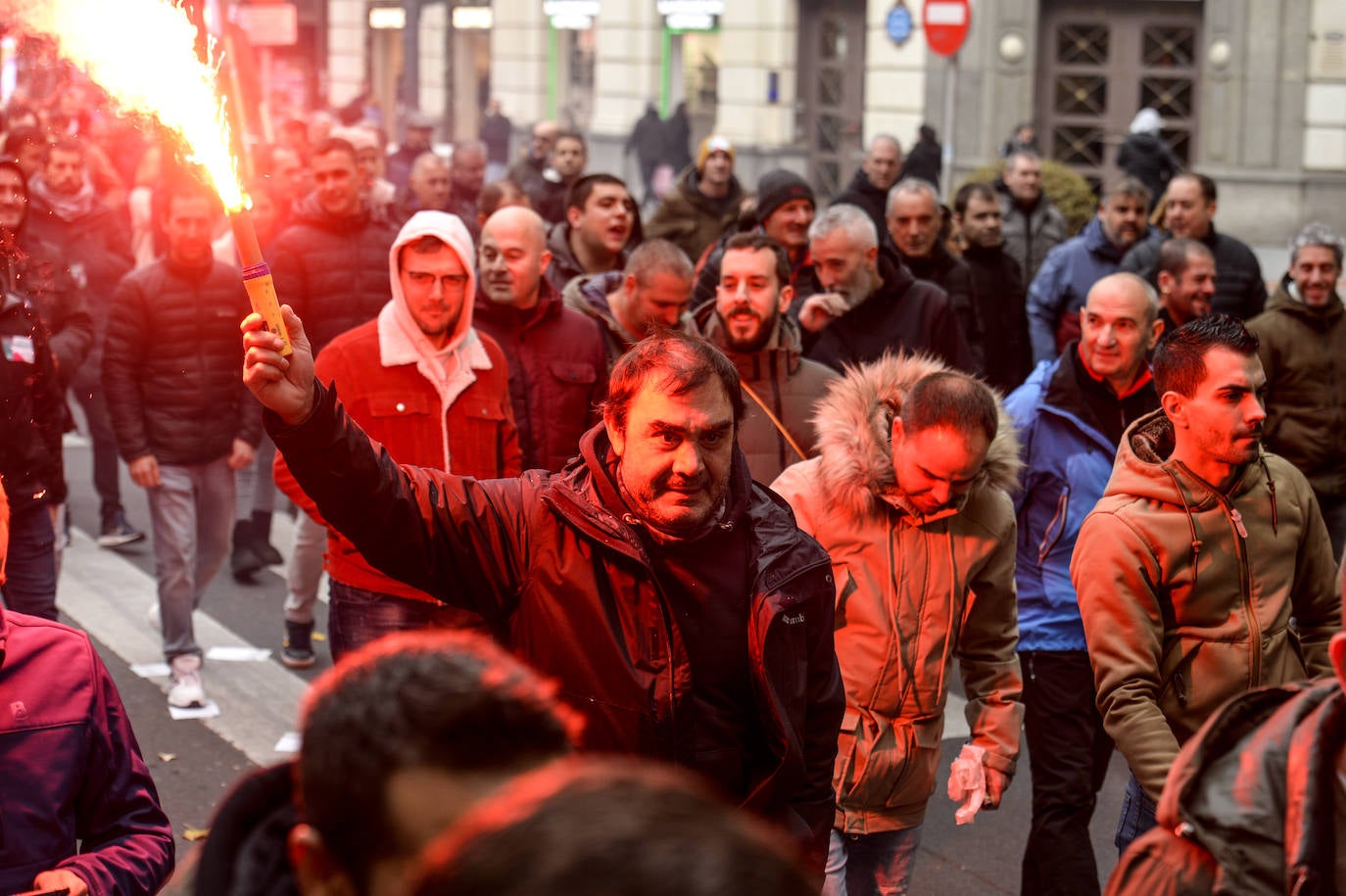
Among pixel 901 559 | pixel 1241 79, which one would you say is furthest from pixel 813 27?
pixel 901 559

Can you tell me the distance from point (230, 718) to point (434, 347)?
2.32 m

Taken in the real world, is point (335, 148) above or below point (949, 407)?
above

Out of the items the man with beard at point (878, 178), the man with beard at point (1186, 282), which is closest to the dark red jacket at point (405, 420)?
the man with beard at point (1186, 282)

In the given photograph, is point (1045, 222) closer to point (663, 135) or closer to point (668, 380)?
point (668, 380)

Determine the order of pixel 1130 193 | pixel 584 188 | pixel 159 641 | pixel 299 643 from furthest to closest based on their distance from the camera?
pixel 1130 193, pixel 584 188, pixel 159 641, pixel 299 643

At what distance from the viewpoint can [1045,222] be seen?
1251 centimetres

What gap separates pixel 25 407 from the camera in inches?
271

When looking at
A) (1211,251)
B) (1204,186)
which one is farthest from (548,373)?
(1204,186)

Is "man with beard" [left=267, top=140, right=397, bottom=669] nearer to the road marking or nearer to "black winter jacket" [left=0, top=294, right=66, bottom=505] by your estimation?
the road marking

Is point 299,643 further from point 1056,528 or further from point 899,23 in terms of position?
point 899,23

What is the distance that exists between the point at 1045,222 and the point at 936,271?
2587mm

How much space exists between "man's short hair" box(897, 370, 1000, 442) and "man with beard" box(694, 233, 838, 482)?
156cm

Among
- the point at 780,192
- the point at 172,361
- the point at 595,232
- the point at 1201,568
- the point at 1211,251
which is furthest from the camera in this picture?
the point at 1211,251

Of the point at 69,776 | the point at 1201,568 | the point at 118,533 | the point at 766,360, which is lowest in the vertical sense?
the point at 118,533
